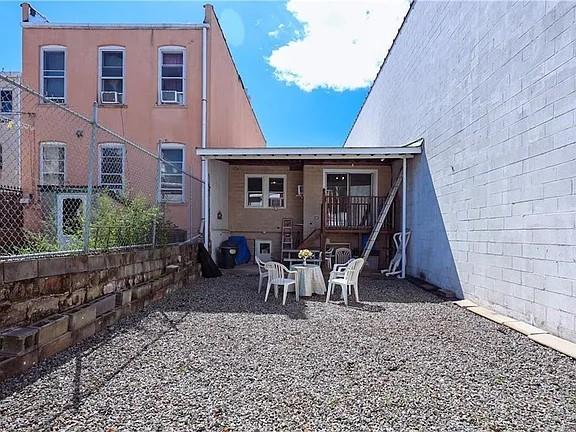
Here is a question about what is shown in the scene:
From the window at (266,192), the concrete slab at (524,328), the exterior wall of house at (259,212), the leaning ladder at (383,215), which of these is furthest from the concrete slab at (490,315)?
the window at (266,192)

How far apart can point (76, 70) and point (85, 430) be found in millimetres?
11542

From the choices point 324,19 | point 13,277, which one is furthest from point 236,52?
point 13,277

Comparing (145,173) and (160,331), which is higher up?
(145,173)

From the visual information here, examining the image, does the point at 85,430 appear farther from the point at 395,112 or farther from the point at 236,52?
the point at 236,52

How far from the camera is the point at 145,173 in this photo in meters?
10.7

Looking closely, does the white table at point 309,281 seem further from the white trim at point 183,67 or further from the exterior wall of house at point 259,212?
the white trim at point 183,67

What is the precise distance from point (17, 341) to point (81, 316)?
102 centimetres

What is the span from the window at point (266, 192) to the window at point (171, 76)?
356 centimetres

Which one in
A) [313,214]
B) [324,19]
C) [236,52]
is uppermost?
[236,52]

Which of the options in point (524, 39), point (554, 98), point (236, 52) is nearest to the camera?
point (554, 98)

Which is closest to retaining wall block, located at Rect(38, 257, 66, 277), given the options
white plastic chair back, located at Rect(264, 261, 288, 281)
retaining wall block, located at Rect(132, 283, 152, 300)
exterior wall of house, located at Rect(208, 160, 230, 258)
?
retaining wall block, located at Rect(132, 283, 152, 300)

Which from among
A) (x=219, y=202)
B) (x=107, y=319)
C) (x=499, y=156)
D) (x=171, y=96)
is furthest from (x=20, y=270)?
(x=171, y=96)

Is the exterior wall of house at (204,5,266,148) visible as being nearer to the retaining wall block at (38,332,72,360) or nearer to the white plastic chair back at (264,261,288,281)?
the white plastic chair back at (264,261,288,281)

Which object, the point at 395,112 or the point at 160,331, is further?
the point at 395,112
